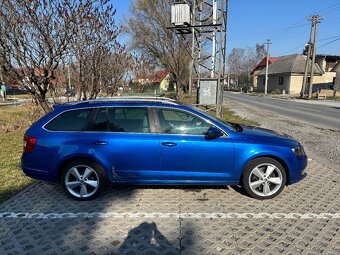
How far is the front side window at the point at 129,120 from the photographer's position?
4312mm

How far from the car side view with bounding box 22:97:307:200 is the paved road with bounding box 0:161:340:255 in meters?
0.31

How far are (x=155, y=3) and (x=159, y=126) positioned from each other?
87.6ft

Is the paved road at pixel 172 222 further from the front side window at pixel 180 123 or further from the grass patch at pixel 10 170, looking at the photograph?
the front side window at pixel 180 123

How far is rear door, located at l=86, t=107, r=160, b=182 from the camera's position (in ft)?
13.8

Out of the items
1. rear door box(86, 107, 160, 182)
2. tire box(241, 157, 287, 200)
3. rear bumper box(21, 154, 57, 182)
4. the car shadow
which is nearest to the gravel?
tire box(241, 157, 287, 200)

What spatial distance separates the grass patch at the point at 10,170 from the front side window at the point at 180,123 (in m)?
2.82

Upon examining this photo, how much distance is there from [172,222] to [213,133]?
1.40 meters

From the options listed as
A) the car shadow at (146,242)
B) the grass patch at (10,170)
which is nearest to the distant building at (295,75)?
the grass patch at (10,170)

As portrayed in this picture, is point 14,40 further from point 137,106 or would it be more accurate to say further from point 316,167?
point 316,167

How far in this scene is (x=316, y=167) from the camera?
6.10 meters

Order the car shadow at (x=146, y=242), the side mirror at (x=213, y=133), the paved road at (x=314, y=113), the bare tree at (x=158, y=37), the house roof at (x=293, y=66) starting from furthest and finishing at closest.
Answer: the house roof at (x=293, y=66), the bare tree at (x=158, y=37), the paved road at (x=314, y=113), the side mirror at (x=213, y=133), the car shadow at (x=146, y=242)

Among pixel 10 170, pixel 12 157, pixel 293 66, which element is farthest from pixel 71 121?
pixel 293 66

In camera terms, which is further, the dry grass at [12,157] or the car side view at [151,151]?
the dry grass at [12,157]

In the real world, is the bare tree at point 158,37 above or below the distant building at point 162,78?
above
